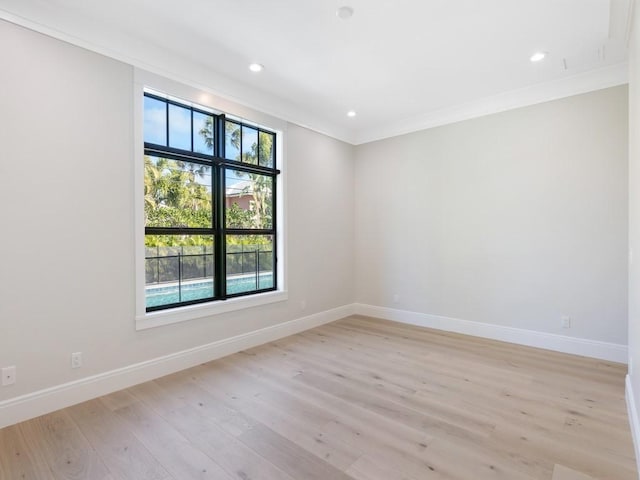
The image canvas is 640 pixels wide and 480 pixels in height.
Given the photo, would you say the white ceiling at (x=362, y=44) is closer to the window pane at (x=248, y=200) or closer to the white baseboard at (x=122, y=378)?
the window pane at (x=248, y=200)

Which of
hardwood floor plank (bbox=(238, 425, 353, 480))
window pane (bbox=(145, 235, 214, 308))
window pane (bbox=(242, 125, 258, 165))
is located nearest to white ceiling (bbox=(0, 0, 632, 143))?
window pane (bbox=(242, 125, 258, 165))

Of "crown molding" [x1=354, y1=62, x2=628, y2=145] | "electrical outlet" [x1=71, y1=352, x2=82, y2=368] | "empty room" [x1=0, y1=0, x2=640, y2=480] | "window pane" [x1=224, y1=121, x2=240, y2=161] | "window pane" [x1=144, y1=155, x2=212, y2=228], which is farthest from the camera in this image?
"window pane" [x1=224, y1=121, x2=240, y2=161]

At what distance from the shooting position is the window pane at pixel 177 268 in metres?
3.12

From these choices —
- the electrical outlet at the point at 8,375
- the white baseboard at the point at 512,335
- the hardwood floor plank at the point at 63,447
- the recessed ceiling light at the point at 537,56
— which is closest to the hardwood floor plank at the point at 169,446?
the hardwood floor plank at the point at 63,447

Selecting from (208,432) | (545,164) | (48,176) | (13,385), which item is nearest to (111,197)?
(48,176)

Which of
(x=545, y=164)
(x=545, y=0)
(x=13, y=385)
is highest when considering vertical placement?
(x=545, y=0)

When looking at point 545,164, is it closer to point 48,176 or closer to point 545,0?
point 545,0

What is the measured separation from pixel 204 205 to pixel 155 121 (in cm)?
91

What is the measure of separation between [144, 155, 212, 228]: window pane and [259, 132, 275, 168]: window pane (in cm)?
81

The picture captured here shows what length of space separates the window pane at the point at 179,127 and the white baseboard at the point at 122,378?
2.06 metres

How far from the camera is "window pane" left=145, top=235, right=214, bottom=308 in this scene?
3123 mm

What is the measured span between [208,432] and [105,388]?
1139 millimetres

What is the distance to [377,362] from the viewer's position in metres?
3.45

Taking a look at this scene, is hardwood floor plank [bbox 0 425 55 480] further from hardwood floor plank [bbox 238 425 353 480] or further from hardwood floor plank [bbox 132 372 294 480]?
hardwood floor plank [bbox 238 425 353 480]
